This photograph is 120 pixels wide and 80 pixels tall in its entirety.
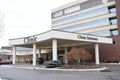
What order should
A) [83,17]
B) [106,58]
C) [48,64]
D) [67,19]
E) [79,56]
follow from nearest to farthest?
[48,64], [79,56], [106,58], [83,17], [67,19]

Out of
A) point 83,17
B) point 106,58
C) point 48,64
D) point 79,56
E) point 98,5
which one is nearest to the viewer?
point 48,64

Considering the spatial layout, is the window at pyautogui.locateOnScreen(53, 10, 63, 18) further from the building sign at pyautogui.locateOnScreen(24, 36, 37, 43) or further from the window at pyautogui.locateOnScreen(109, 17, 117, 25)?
the building sign at pyautogui.locateOnScreen(24, 36, 37, 43)

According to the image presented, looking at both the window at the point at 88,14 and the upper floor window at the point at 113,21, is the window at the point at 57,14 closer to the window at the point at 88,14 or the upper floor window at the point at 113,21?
the window at the point at 88,14

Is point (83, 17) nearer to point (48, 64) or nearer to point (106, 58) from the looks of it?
point (106, 58)

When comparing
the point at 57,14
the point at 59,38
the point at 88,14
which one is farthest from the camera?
the point at 57,14

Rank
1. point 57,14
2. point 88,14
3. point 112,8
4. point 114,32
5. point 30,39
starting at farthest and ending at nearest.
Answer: point 57,14, point 88,14, point 112,8, point 114,32, point 30,39

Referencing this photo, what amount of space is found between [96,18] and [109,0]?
21.0ft

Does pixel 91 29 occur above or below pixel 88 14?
below

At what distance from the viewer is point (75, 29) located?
2682 inches

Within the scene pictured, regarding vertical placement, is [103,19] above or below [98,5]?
below

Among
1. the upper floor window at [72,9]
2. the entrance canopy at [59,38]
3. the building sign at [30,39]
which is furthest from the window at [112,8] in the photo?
the building sign at [30,39]

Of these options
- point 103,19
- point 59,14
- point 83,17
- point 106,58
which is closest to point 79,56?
point 106,58

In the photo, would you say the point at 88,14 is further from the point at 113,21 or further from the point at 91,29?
the point at 113,21

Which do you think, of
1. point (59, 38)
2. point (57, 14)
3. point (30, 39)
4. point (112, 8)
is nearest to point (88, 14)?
point (112, 8)
